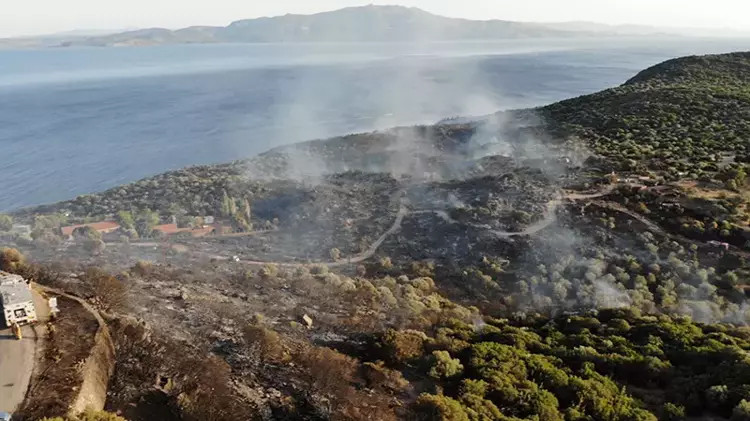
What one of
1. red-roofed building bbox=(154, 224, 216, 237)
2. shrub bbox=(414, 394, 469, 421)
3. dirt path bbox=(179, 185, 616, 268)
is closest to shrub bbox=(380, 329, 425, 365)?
shrub bbox=(414, 394, 469, 421)

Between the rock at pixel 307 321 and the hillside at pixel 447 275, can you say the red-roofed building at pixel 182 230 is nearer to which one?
the hillside at pixel 447 275

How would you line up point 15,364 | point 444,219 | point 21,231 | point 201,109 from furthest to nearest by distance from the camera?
1. point 201,109
2. point 444,219
3. point 21,231
4. point 15,364

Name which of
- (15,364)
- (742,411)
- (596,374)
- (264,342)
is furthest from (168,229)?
(742,411)

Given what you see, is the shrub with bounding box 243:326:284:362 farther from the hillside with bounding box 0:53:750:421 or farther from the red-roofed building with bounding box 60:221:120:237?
the red-roofed building with bounding box 60:221:120:237

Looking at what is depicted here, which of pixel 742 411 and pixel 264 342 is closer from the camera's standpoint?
pixel 742 411

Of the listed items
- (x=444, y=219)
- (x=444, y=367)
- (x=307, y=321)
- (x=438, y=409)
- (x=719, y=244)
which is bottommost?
(x=444, y=219)

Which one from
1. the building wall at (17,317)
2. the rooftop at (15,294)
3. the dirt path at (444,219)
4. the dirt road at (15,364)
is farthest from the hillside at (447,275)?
the rooftop at (15,294)

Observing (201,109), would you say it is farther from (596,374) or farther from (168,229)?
(596,374)

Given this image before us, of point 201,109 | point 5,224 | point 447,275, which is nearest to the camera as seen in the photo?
point 447,275
